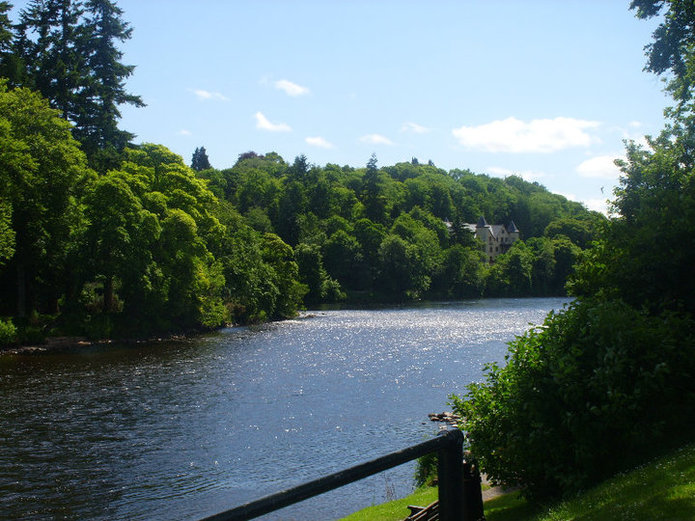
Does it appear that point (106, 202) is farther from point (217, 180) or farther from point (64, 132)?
point (217, 180)

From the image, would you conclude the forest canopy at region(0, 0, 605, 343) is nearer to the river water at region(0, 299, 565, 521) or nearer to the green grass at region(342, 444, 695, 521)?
the river water at region(0, 299, 565, 521)

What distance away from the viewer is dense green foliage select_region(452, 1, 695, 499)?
9258 mm

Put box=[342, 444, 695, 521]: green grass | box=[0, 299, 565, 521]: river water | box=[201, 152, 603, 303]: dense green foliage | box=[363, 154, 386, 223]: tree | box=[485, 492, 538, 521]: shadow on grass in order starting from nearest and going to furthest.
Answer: box=[342, 444, 695, 521]: green grass
box=[485, 492, 538, 521]: shadow on grass
box=[0, 299, 565, 521]: river water
box=[201, 152, 603, 303]: dense green foliage
box=[363, 154, 386, 223]: tree

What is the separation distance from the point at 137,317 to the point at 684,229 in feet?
147

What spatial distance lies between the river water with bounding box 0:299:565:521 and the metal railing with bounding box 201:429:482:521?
37.9 feet

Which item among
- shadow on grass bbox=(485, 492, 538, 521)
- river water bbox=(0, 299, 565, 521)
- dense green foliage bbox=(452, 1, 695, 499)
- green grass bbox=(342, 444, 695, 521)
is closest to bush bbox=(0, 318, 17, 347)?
river water bbox=(0, 299, 565, 521)

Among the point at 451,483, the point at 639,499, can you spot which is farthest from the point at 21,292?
the point at 451,483

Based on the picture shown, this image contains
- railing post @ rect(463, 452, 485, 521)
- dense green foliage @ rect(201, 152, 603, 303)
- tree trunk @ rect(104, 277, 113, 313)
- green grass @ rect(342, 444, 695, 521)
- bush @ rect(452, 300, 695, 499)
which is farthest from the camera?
dense green foliage @ rect(201, 152, 603, 303)

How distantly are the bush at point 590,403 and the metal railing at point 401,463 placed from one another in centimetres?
579

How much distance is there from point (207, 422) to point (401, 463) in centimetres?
2112

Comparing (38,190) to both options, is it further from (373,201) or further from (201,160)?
(201,160)

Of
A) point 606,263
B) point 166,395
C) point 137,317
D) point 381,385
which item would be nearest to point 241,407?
point 166,395

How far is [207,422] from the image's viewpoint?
909 inches

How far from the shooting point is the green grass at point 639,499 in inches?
267
